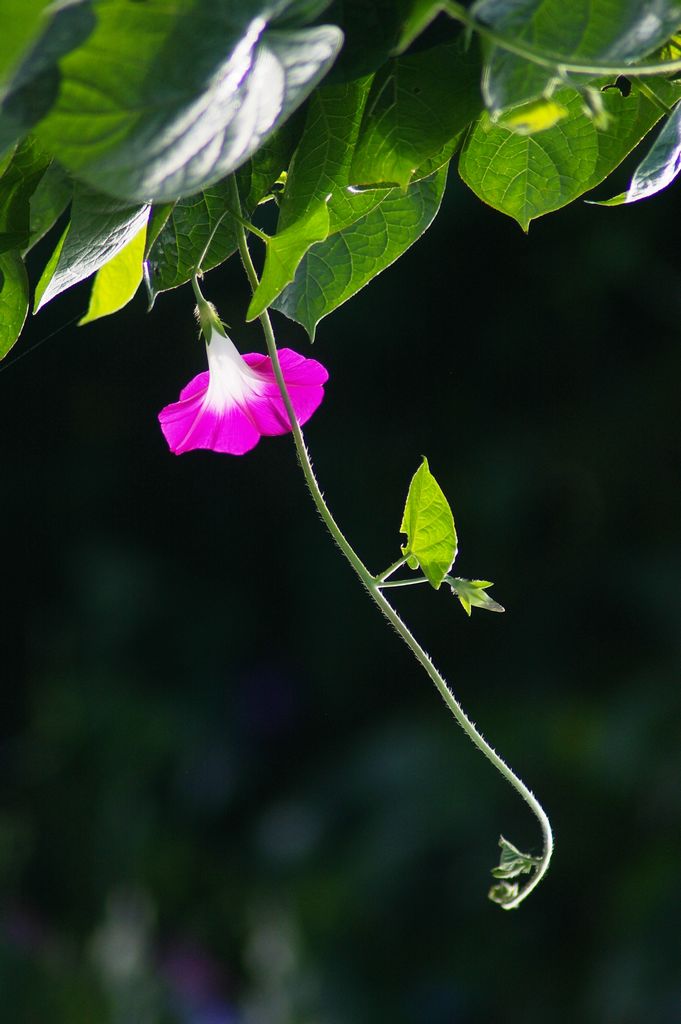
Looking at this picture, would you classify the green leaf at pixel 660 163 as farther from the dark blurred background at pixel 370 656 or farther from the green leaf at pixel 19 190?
the dark blurred background at pixel 370 656

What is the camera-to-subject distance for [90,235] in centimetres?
20

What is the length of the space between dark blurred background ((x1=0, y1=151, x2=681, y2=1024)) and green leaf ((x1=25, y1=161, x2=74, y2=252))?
1441mm

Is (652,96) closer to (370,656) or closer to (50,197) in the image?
(50,197)

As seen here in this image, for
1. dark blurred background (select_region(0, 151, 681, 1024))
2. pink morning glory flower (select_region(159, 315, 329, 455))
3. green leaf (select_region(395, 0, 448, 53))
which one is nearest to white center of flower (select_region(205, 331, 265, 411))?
pink morning glory flower (select_region(159, 315, 329, 455))

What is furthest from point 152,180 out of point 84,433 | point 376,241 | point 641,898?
point 84,433

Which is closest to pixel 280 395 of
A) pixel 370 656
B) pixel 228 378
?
pixel 228 378

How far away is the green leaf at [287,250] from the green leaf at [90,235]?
0.09ft

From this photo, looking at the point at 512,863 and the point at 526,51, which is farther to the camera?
the point at 512,863

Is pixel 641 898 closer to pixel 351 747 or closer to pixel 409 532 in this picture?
pixel 351 747

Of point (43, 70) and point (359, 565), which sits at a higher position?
point (43, 70)

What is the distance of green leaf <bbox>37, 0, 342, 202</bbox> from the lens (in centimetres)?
15

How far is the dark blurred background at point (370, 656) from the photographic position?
1.78 m

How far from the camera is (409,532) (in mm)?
284

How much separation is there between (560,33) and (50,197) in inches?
3.5
